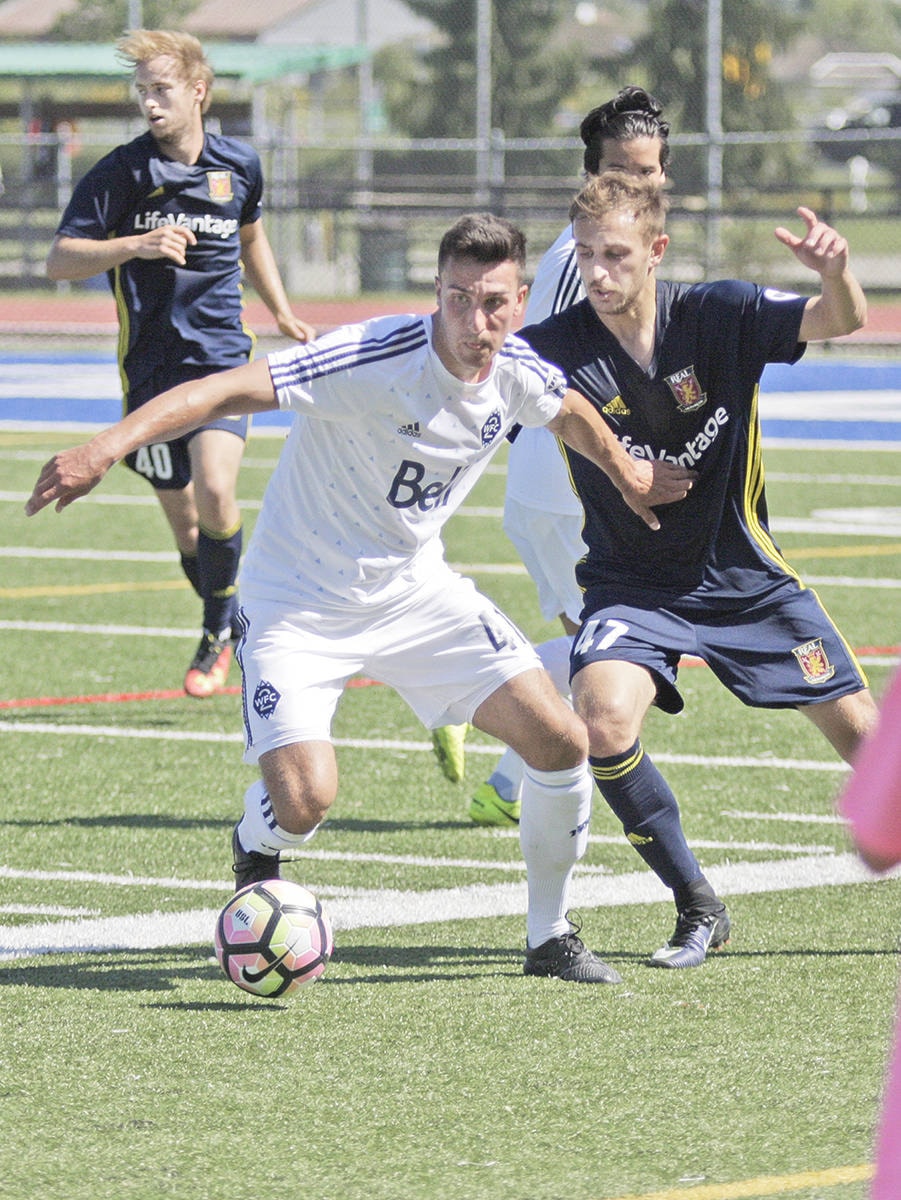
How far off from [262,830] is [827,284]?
1898 mm

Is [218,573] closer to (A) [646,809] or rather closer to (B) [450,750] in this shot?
(B) [450,750]

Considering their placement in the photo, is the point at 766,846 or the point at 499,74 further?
the point at 499,74

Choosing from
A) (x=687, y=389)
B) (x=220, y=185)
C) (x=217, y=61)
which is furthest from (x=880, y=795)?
(x=217, y=61)

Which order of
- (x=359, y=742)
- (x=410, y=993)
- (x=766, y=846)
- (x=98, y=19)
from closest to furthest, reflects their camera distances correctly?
(x=410, y=993), (x=766, y=846), (x=359, y=742), (x=98, y=19)

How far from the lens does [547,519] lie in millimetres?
6598

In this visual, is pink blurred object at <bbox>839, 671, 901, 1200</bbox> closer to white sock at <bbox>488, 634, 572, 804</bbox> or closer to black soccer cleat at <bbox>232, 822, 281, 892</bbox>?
black soccer cleat at <bbox>232, 822, 281, 892</bbox>

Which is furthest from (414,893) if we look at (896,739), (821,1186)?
(896,739)

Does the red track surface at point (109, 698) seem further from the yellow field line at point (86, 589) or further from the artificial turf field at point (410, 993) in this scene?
the yellow field line at point (86, 589)

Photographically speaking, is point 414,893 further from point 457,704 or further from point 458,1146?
point 458,1146

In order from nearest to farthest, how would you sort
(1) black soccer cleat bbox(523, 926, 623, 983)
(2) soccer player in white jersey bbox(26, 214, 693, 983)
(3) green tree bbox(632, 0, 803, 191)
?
(2) soccer player in white jersey bbox(26, 214, 693, 983) → (1) black soccer cleat bbox(523, 926, 623, 983) → (3) green tree bbox(632, 0, 803, 191)

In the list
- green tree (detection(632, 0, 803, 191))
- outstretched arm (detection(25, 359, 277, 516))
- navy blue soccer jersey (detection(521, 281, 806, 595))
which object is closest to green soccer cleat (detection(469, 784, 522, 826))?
navy blue soccer jersey (detection(521, 281, 806, 595))

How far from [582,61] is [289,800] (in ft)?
123

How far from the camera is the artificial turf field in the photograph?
12.4 ft

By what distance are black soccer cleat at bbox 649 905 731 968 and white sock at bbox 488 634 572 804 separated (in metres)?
0.91
